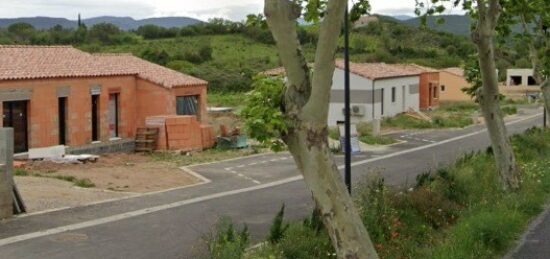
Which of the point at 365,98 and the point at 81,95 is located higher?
the point at 81,95

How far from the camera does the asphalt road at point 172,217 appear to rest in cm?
1299

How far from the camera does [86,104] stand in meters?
28.2

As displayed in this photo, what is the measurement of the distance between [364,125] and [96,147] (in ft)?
60.0

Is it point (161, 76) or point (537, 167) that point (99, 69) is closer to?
point (161, 76)

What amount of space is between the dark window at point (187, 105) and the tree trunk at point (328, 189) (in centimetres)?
2407

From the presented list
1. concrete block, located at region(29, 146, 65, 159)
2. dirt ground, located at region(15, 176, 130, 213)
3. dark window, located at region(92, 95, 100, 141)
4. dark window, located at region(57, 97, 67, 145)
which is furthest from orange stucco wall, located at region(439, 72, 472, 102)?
dirt ground, located at region(15, 176, 130, 213)

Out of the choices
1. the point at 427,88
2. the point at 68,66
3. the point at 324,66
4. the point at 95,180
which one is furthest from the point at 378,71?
the point at 324,66

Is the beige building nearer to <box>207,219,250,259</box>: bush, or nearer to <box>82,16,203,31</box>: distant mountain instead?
<box>82,16,203,31</box>: distant mountain

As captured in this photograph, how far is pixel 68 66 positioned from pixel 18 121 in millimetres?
3602

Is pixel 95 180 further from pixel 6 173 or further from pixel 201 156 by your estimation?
pixel 201 156

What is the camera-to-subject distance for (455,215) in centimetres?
1439

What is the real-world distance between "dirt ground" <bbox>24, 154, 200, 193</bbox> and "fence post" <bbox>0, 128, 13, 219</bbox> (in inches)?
205

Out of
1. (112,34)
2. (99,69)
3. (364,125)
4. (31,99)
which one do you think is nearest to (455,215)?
Result: (31,99)

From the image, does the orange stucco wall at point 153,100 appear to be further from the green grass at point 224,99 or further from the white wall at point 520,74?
the white wall at point 520,74
